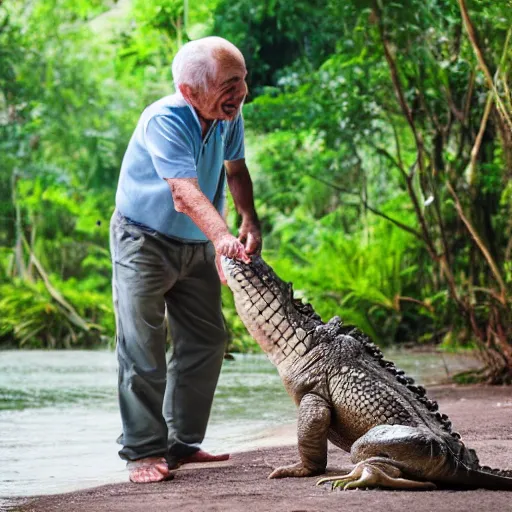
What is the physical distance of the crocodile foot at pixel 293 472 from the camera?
3637 millimetres

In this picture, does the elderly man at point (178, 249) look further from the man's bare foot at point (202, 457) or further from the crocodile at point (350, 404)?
the crocodile at point (350, 404)

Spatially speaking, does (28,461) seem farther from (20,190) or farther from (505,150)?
(20,190)

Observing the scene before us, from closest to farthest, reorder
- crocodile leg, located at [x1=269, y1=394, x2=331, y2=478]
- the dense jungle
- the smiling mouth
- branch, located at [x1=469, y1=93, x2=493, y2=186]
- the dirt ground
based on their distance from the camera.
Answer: the dirt ground, crocodile leg, located at [x1=269, y1=394, x2=331, y2=478], the smiling mouth, branch, located at [x1=469, y1=93, x2=493, y2=186], the dense jungle

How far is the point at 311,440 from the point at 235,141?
1.49 metres

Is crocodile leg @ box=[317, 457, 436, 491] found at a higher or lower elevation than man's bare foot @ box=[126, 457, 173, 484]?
higher

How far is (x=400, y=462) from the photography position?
3.28 meters

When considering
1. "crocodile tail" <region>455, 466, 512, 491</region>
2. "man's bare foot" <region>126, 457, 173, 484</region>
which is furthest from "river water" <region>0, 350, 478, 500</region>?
"crocodile tail" <region>455, 466, 512, 491</region>

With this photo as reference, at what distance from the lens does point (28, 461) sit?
4.91 metres

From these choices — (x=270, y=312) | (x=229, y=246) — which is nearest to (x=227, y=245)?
(x=229, y=246)

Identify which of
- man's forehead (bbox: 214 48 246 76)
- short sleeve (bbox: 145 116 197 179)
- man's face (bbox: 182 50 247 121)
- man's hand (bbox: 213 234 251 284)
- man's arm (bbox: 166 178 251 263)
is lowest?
man's hand (bbox: 213 234 251 284)

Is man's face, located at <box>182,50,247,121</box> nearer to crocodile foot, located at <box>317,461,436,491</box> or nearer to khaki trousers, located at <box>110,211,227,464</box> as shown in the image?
khaki trousers, located at <box>110,211,227,464</box>

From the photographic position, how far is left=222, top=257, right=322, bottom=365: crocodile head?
3.87 meters

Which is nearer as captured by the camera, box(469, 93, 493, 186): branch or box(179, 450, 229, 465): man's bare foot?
box(179, 450, 229, 465): man's bare foot

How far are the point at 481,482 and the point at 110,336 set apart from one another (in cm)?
1140
